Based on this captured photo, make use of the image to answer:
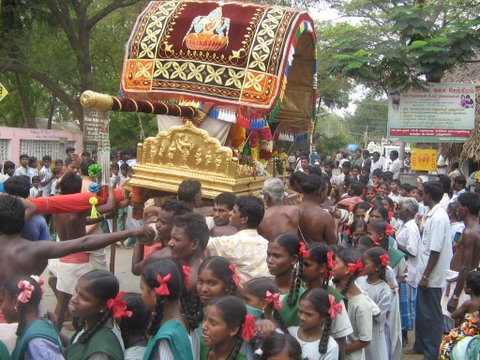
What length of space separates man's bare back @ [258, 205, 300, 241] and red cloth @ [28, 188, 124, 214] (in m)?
1.47

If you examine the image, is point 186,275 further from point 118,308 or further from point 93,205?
point 93,205

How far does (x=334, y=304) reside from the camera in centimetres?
344

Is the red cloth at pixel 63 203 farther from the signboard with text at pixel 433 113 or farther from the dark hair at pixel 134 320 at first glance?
the signboard with text at pixel 433 113

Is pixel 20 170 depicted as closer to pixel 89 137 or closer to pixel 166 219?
pixel 89 137

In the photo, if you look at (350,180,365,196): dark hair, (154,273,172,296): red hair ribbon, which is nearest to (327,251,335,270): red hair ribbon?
(154,273,172,296): red hair ribbon

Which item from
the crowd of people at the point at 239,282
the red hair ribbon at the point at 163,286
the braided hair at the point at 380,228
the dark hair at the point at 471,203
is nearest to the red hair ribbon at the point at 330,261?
the crowd of people at the point at 239,282

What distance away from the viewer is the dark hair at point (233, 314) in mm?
3016

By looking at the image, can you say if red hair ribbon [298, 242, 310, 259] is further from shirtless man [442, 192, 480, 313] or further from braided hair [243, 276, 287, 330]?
shirtless man [442, 192, 480, 313]

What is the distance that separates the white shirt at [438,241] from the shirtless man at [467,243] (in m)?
0.26

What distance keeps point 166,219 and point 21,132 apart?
12.6 m

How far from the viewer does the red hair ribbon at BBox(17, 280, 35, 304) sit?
293 cm

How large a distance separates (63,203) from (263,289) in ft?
7.83

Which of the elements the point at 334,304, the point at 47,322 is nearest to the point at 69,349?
the point at 47,322

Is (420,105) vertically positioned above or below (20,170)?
above
